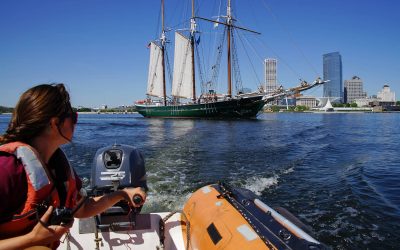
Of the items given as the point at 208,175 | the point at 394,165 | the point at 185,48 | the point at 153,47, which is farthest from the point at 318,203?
the point at 153,47

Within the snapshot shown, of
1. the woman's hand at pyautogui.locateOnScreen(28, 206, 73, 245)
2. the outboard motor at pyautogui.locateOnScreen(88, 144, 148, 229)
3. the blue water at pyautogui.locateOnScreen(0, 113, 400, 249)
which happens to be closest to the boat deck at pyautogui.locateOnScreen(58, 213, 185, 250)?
the outboard motor at pyautogui.locateOnScreen(88, 144, 148, 229)

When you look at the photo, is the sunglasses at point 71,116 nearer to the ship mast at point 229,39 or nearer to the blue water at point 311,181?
the blue water at point 311,181

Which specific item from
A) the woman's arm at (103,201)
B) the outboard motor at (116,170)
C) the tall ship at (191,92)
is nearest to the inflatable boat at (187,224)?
the outboard motor at (116,170)

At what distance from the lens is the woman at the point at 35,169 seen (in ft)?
5.49

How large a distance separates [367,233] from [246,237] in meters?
3.69

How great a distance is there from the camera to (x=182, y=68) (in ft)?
219

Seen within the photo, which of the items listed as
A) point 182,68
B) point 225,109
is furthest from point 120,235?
point 182,68

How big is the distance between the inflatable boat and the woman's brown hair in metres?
1.61

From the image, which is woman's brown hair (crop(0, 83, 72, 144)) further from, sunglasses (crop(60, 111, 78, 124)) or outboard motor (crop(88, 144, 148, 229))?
outboard motor (crop(88, 144, 148, 229))

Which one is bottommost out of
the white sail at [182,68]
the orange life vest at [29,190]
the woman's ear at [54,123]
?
the orange life vest at [29,190]

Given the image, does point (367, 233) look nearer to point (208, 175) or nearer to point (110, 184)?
point (110, 184)

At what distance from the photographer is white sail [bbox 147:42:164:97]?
76.2 m

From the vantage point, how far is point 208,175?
10.9 m

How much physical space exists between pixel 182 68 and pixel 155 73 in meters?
11.5
